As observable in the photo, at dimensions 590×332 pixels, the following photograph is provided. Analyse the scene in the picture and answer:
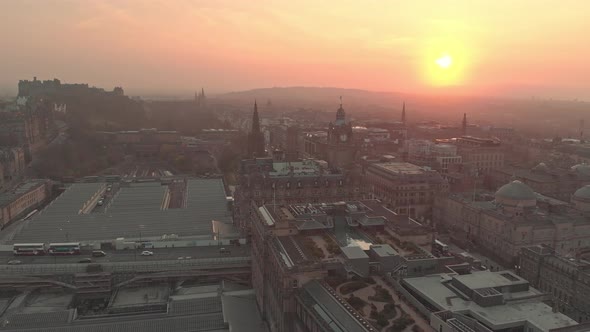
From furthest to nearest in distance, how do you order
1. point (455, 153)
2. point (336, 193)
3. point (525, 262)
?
point (455, 153) → point (336, 193) → point (525, 262)

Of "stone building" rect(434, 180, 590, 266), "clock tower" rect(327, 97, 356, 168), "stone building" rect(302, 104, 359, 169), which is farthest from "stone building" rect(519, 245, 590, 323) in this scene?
"clock tower" rect(327, 97, 356, 168)

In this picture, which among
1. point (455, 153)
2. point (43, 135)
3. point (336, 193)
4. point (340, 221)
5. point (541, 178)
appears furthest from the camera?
point (43, 135)

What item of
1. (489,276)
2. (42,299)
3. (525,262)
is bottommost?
(42,299)

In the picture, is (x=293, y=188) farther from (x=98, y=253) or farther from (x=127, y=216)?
(x=127, y=216)

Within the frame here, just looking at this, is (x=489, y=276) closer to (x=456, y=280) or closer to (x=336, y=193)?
(x=456, y=280)

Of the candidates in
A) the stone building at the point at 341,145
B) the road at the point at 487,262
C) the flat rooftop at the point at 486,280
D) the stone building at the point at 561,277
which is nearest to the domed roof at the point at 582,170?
the road at the point at 487,262

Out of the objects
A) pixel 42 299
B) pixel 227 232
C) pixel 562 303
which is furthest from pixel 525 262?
pixel 42 299

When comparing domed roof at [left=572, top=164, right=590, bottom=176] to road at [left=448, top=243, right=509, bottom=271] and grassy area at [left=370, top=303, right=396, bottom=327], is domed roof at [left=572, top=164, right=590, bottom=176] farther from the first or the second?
grassy area at [left=370, top=303, right=396, bottom=327]

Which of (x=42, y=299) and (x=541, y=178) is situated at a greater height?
(x=541, y=178)
